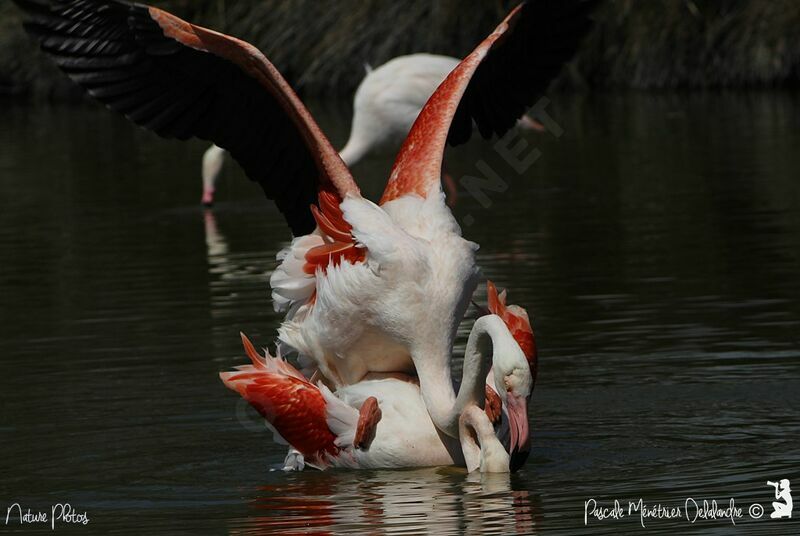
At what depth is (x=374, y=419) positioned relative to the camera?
23.8ft

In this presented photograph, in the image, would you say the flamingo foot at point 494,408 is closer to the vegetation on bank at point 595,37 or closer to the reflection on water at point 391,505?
the reflection on water at point 391,505

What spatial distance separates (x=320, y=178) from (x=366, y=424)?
1532 mm

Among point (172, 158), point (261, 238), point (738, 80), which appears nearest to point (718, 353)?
point (261, 238)

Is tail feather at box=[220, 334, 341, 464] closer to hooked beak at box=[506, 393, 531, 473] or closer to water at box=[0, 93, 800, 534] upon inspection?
water at box=[0, 93, 800, 534]

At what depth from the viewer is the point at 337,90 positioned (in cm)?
3183

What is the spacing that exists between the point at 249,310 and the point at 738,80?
18703mm

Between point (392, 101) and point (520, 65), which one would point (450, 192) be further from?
point (520, 65)

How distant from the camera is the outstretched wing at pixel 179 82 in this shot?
313 inches

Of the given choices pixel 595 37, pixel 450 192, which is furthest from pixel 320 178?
pixel 595 37

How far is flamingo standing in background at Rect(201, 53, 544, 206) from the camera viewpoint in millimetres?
15305

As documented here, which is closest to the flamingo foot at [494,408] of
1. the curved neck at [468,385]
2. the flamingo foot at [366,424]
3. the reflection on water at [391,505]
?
the curved neck at [468,385]

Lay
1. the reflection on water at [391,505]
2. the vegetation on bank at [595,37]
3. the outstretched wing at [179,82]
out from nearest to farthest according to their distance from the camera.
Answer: the reflection on water at [391,505], the outstretched wing at [179,82], the vegetation on bank at [595,37]

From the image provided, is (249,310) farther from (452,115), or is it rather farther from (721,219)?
(721,219)

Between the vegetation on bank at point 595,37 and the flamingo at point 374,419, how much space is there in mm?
20334
